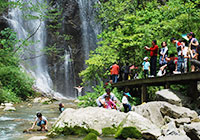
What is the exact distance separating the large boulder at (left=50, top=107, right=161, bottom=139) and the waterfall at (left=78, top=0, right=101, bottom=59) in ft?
88.6

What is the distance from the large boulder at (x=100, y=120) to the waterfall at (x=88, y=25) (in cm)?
2701

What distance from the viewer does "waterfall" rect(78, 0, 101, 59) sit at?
34.2m

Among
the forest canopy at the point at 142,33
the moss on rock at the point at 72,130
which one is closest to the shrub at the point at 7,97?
the forest canopy at the point at 142,33

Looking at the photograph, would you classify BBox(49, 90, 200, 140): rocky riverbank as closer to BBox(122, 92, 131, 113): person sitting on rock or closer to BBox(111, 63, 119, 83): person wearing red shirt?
BBox(122, 92, 131, 113): person sitting on rock

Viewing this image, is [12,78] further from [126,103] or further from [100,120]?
[100,120]

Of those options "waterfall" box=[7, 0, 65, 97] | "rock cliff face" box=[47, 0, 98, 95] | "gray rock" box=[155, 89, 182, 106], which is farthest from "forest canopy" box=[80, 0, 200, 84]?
"rock cliff face" box=[47, 0, 98, 95]

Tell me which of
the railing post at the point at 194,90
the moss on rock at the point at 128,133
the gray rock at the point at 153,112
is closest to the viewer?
the moss on rock at the point at 128,133

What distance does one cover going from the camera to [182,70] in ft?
30.7

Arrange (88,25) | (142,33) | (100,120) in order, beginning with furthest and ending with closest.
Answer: (88,25) < (142,33) < (100,120)

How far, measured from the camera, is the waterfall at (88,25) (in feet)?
112

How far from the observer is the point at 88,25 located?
34.3 m

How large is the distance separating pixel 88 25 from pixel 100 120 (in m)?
28.5

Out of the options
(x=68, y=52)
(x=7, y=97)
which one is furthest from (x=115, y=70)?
(x=68, y=52)

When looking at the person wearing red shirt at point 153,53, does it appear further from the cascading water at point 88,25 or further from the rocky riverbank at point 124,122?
the cascading water at point 88,25
